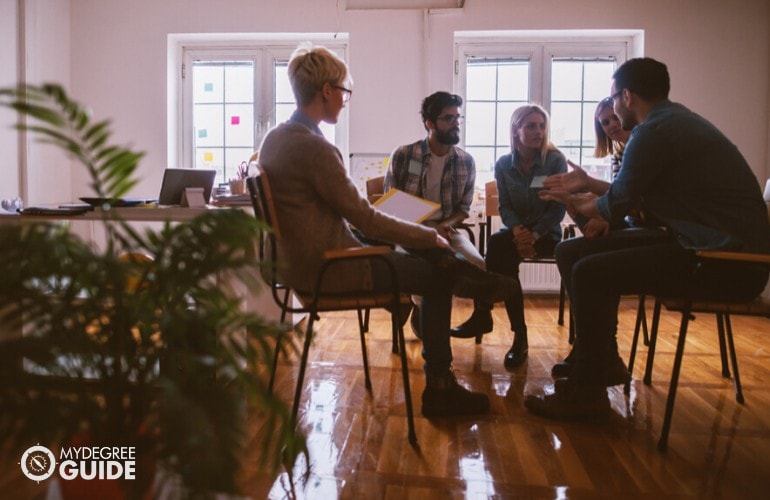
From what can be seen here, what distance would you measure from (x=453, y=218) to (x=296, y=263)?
148 centimetres

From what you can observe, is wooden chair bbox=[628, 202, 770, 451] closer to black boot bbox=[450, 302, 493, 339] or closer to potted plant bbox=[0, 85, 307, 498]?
black boot bbox=[450, 302, 493, 339]

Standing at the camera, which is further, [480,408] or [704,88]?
[704,88]

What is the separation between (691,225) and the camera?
2061mm

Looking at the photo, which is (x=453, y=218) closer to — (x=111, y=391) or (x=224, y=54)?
(x=111, y=391)

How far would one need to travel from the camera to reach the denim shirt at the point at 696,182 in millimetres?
2012

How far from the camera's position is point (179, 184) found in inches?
107

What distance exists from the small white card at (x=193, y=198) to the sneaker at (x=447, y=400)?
120 centimetres

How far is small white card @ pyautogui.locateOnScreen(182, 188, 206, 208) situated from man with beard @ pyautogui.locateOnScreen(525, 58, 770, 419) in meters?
1.53

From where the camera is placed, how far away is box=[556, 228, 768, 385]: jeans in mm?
1993

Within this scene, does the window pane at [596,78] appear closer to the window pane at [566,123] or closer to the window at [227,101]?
the window pane at [566,123]

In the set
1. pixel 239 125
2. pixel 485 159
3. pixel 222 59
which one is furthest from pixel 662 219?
pixel 222 59

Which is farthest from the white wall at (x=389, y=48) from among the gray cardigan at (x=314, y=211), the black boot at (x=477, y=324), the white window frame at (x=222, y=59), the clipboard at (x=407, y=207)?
the gray cardigan at (x=314, y=211)

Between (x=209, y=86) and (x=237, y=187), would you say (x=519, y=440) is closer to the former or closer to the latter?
(x=237, y=187)

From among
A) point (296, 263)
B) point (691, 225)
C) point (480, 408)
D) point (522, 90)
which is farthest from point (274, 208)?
point (522, 90)
